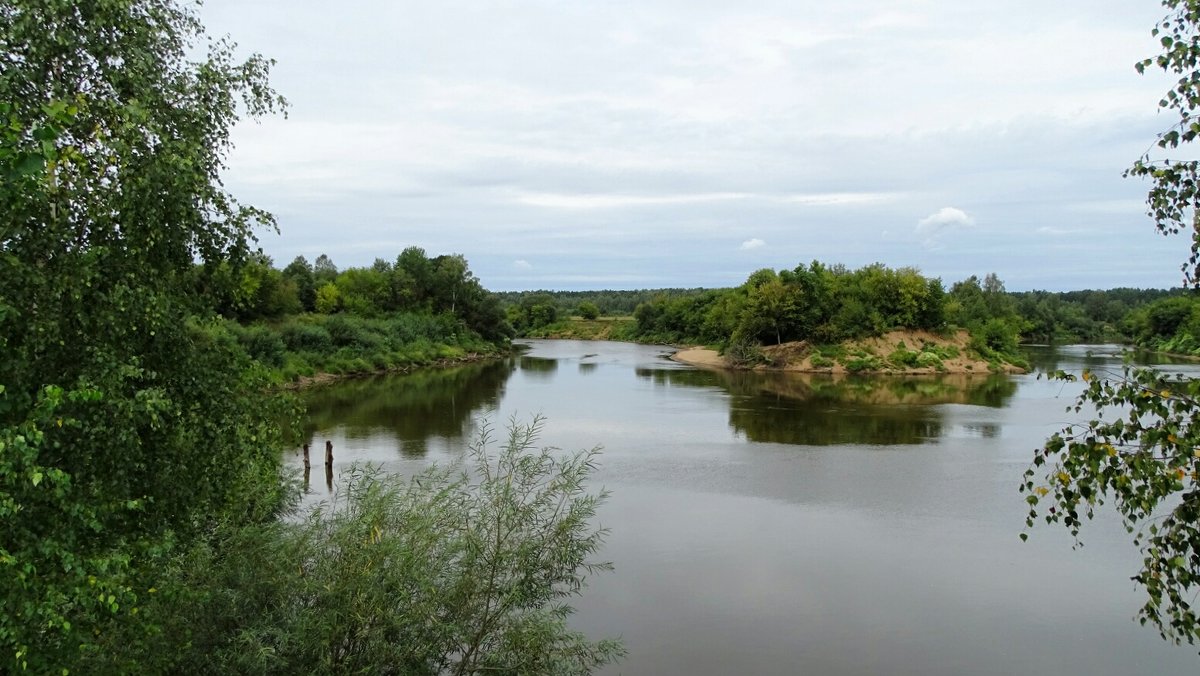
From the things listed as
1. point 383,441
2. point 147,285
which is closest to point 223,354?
point 147,285

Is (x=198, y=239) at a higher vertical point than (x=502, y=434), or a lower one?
higher

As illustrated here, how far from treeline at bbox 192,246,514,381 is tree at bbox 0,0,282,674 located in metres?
34.2

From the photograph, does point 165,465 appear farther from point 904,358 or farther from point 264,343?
point 904,358

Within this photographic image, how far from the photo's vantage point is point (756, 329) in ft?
195

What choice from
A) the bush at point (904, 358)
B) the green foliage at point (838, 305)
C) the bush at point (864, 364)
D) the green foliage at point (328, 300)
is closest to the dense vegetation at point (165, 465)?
the bush at point (864, 364)

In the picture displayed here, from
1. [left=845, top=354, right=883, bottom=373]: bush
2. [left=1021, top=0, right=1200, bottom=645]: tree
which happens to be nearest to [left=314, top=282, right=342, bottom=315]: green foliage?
[left=845, top=354, right=883, bottom=373]: bush

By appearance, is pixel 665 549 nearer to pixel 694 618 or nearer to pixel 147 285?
pixel 694 618

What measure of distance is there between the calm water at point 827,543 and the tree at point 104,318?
6776 millimetres

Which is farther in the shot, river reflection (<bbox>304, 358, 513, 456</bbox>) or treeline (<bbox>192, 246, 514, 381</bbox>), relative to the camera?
treeline (<bbox>192, 246, 514, 381</bbox>)

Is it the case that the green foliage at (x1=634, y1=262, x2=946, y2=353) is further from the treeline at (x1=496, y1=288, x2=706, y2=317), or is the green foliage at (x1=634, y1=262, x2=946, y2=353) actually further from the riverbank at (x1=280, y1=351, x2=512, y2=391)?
the treeline at (x1=496, y1=288, x2=706, y2=317)

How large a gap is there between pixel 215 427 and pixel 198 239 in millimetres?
1318

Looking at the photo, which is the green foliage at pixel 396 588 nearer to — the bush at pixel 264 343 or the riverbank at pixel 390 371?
the riverbank at pixel 390 371

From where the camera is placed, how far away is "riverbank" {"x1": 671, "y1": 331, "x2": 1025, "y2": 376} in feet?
174

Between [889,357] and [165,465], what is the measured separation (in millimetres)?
52822
